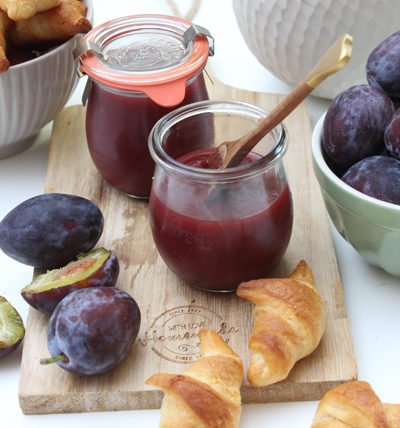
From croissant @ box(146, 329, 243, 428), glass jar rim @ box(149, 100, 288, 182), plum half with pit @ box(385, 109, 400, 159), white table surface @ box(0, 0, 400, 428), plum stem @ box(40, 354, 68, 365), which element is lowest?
white table surface @ box(0, 0, 400, 428)

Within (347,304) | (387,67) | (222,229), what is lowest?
(347,304)

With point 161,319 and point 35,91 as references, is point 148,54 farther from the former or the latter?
point 161,319

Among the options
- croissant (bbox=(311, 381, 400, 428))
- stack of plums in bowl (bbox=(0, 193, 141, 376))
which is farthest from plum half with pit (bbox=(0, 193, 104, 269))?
croissant (bbox=(311, 381, 400, 428))

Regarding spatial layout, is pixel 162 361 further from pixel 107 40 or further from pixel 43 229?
pixel 107 40

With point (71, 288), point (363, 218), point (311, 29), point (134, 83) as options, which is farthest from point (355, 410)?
point (311, 29)

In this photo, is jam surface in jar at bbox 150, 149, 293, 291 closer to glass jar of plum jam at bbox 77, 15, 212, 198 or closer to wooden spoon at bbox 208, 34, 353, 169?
wooden spoon at bbox 208, 34, 353, 169

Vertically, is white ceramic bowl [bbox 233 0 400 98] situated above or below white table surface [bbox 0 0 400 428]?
above

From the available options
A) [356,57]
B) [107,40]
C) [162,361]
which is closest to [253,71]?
[356,57]
